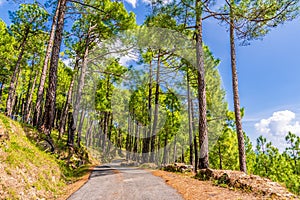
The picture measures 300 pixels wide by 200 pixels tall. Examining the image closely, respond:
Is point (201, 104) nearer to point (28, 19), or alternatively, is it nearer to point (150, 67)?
point (150, 67)

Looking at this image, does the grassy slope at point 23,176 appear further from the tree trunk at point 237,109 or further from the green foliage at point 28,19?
the green foliage at point 28,19

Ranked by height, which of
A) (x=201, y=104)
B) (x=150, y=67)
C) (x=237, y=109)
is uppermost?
(x=150, y=67)

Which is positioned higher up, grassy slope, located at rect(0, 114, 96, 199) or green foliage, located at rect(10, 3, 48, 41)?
green foliage, located at rect(10, 3, 48, 41)

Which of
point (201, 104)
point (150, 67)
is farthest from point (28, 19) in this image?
point (201, 104)

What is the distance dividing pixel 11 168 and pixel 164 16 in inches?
354

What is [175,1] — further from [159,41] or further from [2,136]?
[2,136]

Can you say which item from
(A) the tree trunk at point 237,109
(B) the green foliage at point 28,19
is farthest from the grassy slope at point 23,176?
(B) the green foliage at point 28,19

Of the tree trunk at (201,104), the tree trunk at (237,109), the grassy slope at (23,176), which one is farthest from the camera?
the tree trunk at (237,109)

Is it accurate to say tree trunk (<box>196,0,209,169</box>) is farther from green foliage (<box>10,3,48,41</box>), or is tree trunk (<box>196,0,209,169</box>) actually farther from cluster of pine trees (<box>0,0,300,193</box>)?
green foliage (<box>10,3,48,41</box>)

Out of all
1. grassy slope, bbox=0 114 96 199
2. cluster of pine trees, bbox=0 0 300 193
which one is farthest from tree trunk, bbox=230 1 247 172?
grassy slope, bbox=0 114 96 199

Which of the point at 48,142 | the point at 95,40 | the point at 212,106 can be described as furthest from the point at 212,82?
the point at 48,142

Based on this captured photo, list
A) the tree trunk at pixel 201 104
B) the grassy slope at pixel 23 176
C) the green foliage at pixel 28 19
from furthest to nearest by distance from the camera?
the green foliage at pixel 28 19 < the tree trunk at pixel 201 104 < the grassy slope at pixel 23 176

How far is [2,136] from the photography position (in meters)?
6.36

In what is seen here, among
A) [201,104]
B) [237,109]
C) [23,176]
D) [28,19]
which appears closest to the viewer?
[23,176]
